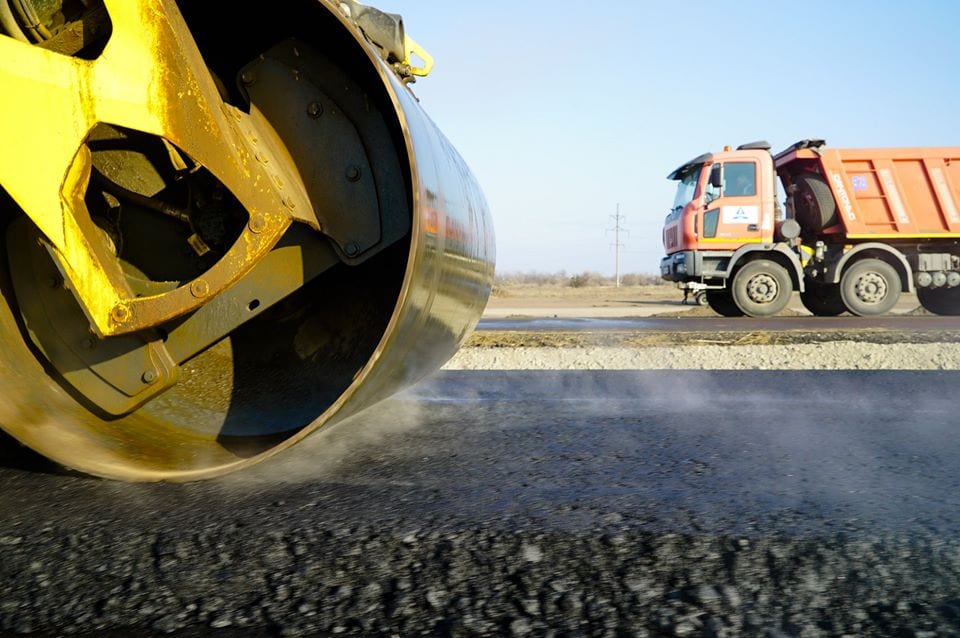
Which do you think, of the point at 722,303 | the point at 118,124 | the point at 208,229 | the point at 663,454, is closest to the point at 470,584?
the point at 663,454

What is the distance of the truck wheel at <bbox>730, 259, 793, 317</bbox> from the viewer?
35.0 feet

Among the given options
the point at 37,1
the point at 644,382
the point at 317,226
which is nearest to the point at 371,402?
the point at 317,226

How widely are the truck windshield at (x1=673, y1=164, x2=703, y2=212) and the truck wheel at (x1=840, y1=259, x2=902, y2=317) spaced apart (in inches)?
102

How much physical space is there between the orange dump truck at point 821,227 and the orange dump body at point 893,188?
0.05 ft

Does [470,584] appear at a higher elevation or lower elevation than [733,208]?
lower

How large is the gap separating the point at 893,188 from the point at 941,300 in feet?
8.08

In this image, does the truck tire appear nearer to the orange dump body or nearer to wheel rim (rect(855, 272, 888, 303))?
the orange dump body

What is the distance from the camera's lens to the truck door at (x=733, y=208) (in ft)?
35.0

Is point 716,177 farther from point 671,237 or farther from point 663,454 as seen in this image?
point 663,454

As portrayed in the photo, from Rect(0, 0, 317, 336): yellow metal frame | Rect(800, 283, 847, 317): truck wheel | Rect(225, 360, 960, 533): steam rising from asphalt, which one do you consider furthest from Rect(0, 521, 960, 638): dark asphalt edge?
Rect(800, 283, 847, 317): truck wheel

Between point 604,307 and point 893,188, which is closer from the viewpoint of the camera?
point 893,188

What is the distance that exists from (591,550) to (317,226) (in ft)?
3.27

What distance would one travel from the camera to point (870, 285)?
10812 millimetres

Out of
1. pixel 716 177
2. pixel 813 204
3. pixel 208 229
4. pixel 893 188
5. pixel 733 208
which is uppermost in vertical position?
pixel 716 177
